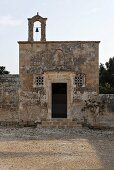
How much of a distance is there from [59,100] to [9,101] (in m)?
3.13

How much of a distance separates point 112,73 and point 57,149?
2952 centimetres

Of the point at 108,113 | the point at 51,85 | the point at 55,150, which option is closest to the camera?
the point at 55,150

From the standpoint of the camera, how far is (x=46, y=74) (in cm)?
2114

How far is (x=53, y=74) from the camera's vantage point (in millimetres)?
21141

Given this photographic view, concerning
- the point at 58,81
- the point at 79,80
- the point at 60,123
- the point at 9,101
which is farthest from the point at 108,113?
the point at 9,101

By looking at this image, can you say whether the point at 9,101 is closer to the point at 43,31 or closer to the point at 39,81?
the point at 39,81

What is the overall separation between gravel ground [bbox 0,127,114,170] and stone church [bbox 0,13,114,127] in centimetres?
258

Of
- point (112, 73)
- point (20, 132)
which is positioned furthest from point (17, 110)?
point (112, 73)

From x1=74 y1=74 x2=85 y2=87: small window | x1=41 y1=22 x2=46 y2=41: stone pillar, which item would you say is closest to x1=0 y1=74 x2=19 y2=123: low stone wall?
x1=41 y1=22 x2=46 y2=41: stone pillar

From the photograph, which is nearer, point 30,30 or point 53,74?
point 53,74

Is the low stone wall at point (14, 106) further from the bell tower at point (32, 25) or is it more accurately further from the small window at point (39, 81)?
the bell tower at point (32, 25)

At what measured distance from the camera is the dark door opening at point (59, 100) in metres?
22.5

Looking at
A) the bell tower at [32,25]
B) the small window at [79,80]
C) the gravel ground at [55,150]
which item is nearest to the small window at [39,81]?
the small window at [79,80]

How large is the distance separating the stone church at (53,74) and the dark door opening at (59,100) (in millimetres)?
1240
